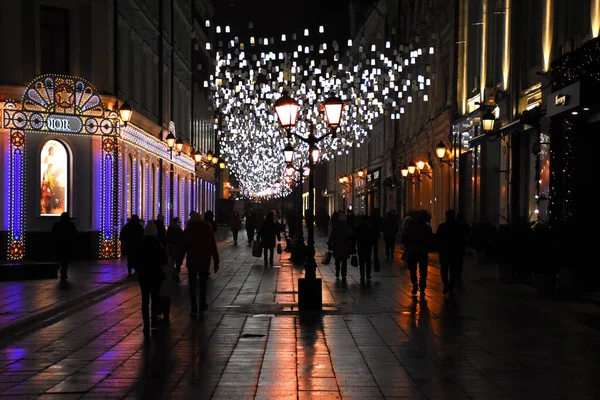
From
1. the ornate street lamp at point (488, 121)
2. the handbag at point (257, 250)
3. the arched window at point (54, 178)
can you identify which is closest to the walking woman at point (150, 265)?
the handbag at point (257, 250)

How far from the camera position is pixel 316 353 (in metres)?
11.4

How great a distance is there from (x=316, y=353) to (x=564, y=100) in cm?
1271

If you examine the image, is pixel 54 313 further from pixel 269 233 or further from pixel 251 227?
pixel 251 227

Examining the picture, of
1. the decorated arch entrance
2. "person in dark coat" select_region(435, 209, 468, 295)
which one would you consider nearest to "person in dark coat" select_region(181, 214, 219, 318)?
"person in dark coat" select_region(435, 209, 468, 295)

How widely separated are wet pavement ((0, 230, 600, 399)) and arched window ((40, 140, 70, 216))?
12738mm

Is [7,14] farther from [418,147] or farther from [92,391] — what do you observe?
[418,147]

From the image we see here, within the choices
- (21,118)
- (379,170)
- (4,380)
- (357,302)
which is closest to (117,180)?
(21,118)

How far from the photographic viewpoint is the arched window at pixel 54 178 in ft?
97.3

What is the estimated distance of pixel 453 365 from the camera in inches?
416

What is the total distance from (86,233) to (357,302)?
14.9 metres

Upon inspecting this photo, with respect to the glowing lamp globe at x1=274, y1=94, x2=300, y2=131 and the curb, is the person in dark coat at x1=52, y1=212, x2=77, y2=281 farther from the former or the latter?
the glowing lamp globe at x1=274, y1=94, x2=300, y2=131

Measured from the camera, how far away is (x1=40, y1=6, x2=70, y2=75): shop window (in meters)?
29.8

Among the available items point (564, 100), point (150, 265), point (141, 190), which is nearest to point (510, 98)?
point (564, 100)

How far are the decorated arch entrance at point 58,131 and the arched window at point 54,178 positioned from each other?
3 centimetres
